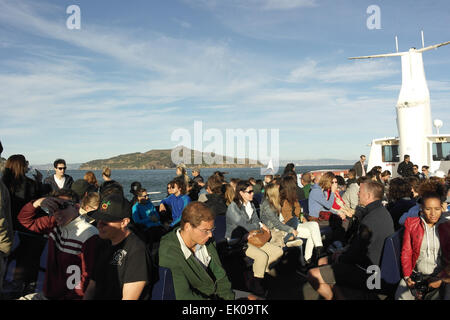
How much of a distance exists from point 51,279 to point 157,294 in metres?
1.05

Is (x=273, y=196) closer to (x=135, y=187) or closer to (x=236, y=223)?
(x=236, y=223)

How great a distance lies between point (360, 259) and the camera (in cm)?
409

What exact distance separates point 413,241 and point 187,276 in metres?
2.49

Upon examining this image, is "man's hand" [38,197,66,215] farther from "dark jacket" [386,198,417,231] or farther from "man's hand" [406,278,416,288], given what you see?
"dark jacket" [386,198,417,231]

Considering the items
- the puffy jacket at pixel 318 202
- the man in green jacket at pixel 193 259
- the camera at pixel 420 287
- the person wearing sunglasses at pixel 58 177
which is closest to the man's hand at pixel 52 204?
the man in green jacket at pixel 193 259

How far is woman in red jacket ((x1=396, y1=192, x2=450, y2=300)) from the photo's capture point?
3797mm

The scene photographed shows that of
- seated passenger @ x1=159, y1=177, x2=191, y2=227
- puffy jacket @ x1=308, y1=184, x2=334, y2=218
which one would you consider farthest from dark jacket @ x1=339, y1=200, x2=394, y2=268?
puffy jacket @ x1=308, y1=184, x2=334, y2=218

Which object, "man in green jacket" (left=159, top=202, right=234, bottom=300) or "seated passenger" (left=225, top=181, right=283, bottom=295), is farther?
"seated passenger" (left=225, top=181, right=283, bottom=295)

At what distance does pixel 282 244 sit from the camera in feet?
21.2

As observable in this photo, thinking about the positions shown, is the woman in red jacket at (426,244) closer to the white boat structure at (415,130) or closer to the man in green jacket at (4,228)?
the man in green jacket at (4,228)

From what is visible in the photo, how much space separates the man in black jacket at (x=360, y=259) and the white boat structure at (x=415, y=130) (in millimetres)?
17748

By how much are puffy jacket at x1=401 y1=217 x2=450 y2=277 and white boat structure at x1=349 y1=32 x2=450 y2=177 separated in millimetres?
17677

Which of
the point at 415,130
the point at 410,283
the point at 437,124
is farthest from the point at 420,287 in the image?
the point at 437,124
